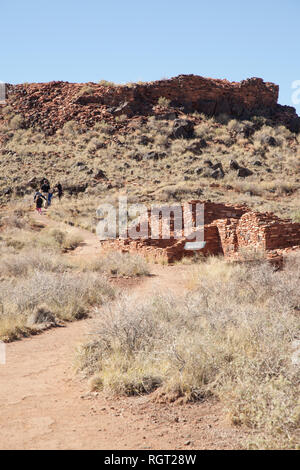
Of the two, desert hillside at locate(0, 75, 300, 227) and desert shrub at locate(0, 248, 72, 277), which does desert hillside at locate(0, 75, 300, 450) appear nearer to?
desert shrub at locate(0, 248, 72, 277)

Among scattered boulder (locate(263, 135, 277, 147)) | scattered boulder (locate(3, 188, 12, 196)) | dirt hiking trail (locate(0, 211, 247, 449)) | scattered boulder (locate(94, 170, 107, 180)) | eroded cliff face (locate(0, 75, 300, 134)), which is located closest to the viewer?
dirt hiking trail (locate(0, 211, 247, 449))

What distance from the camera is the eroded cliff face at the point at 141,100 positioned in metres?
37.2

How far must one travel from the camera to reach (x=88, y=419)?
369cm

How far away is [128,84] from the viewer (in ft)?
128

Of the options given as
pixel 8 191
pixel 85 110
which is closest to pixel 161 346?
pixel 8 191

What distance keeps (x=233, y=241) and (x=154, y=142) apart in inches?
835

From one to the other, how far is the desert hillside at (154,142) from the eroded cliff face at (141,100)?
0.30 ft

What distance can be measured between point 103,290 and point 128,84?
3333 cm

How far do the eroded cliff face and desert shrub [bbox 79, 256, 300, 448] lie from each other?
3241 centimetres

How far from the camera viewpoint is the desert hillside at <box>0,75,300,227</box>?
26.8 m

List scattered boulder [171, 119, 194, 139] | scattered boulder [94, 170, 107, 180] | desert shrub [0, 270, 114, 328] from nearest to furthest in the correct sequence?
1. desert shrub [0, 270, 114, 328]
2. scattered boulder [94, 170, 107, 180]
3. scattered boulder [171, 119, 194, 139]

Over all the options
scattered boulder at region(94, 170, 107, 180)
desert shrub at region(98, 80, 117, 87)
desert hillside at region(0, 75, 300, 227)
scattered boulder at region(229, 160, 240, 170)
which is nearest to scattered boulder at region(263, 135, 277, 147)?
desert hillside at region(0, 75, 300, 227)

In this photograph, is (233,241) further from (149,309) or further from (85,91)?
(85,91)

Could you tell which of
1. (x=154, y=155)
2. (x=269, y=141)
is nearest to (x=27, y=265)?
(x=154, y=155)
